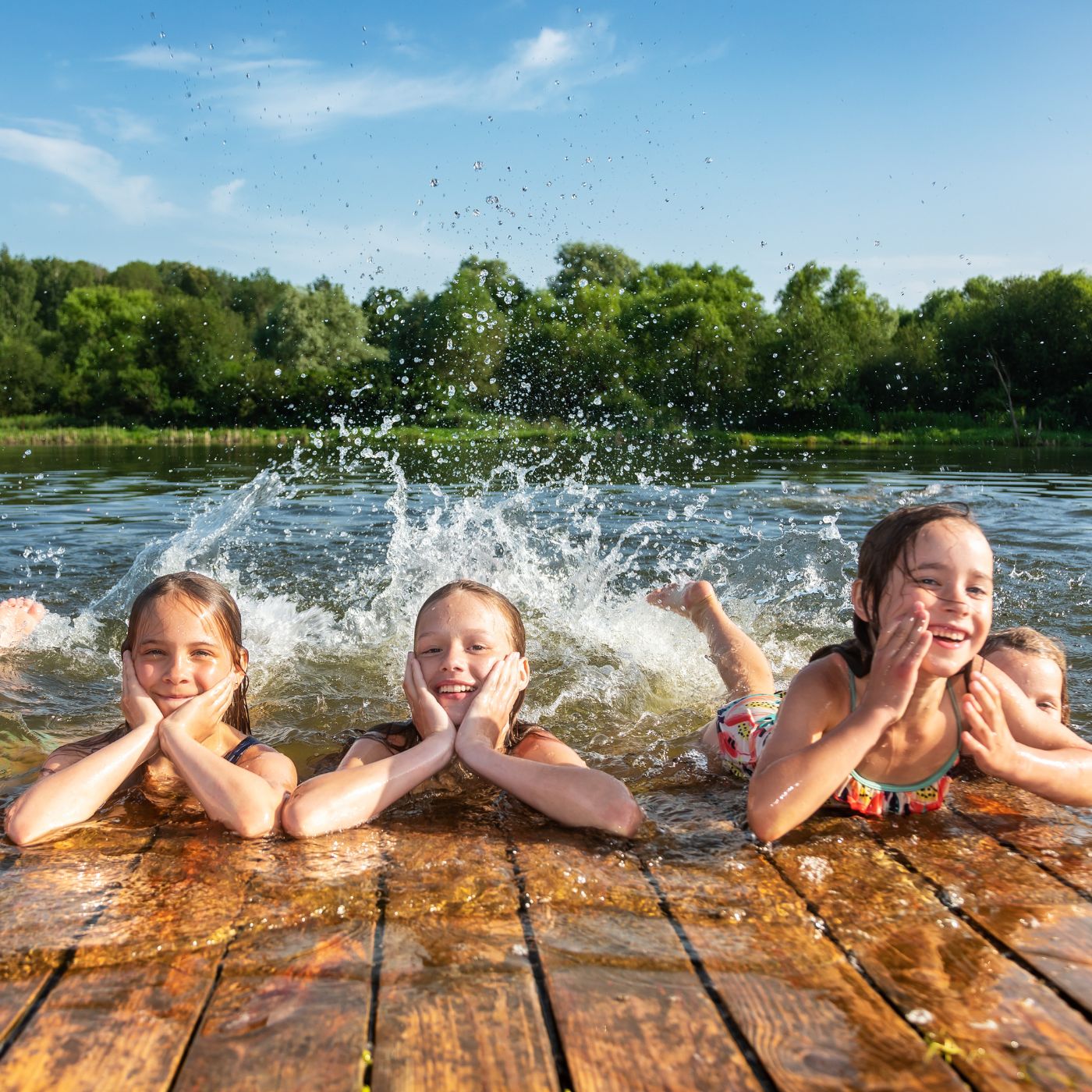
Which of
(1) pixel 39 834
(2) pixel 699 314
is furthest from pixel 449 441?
(1) pixel 39 834

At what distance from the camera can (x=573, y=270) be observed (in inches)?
3516

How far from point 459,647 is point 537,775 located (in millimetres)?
591

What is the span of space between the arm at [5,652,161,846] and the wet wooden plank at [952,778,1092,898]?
275cm

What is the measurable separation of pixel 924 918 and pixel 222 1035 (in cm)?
Result: 166

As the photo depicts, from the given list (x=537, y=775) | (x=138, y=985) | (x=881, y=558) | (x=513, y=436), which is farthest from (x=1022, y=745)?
(x=513, y=436)

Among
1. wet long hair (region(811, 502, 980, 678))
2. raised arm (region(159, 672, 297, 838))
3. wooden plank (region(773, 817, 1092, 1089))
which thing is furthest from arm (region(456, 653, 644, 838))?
wet long hair (region(811, 502, 980, 678))

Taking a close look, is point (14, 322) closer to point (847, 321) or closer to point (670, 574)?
point (847, 321)

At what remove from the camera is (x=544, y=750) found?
3.94 meters

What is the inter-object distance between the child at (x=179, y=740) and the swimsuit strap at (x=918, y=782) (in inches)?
74.1

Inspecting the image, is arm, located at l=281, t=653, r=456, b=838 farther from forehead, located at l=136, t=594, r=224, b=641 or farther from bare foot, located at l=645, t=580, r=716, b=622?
bare foot, located at l=645, t=580, r=716, b=622

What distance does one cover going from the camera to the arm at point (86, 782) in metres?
3.36

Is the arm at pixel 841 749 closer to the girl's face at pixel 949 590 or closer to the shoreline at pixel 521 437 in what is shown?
the girl's face at pixel 949 590

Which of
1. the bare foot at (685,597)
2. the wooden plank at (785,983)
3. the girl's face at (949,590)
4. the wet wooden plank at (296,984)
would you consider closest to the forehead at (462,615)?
the wet wooden plank at (296,984)

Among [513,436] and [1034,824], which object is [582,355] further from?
[1034,824]
